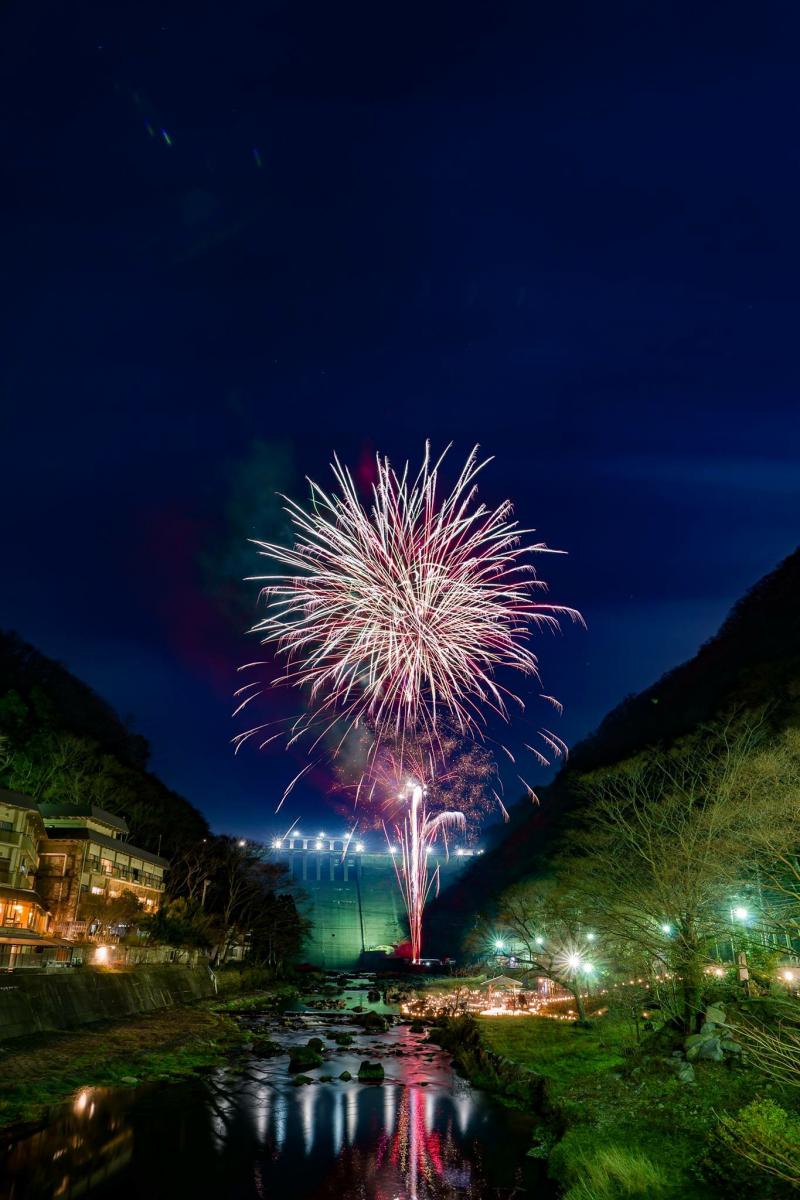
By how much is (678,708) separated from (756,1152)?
8151cm

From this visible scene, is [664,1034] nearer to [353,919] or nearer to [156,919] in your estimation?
[156,919]

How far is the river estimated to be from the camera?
1720 cm

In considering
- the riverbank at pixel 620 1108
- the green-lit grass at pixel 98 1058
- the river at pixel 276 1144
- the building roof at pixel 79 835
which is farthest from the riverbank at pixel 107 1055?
the building roof at pixel 79 835

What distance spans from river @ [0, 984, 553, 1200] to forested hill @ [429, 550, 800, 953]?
23.5 meters

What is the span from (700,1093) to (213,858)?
5966 cm

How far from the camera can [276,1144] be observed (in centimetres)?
2105

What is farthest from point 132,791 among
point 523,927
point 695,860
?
point 695,860

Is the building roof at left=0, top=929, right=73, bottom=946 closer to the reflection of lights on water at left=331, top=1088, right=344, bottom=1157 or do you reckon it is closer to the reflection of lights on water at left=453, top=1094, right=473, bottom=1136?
the reflection of lights on water at left=331, top=1088, right=344, bottom=1157

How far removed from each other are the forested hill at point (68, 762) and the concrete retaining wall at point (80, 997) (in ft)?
61.6

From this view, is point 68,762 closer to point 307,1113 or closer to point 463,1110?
point 307,1113

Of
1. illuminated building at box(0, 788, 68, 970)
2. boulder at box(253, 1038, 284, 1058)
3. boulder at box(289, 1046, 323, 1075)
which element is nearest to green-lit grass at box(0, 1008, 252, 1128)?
boulder at box(253, 1038, 284, 1058)

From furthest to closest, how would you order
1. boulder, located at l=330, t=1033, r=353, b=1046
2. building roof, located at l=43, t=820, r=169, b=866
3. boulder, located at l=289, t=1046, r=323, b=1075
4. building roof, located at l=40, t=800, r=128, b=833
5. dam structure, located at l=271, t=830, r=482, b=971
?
dam structure, located at l=271, t=830, r=482, b=971
building roof, located at l=40, t=800, r=128, b=833
building roof, located at l=43, t=820, r=169, b=866
boulder, located at l=330, t=1033, r=353, b=1046
boulder, located at l=289, t=1046, r=323, b=1075

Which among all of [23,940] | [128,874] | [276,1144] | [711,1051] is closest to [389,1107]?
[276,1144]

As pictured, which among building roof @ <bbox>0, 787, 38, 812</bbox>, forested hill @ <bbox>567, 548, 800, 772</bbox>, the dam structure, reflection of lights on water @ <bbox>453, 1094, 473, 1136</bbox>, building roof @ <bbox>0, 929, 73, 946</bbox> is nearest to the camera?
reflection of lights on water @ <bbox>453, 1094, 473, 1136</bbox>
